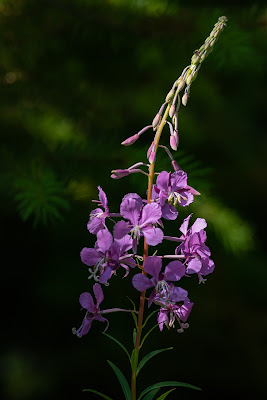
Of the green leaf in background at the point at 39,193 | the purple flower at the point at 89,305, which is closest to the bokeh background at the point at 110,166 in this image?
the green leaf in background at the point at 39,193

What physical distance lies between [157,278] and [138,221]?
72 millimetres

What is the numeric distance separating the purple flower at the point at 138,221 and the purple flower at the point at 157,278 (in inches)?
1.0

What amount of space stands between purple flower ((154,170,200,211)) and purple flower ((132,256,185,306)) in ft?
0.26

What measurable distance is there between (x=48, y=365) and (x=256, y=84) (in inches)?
46.8

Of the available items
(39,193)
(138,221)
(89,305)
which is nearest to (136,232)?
(138,221)

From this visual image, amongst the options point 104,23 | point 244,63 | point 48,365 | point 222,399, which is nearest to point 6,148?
point 104,23

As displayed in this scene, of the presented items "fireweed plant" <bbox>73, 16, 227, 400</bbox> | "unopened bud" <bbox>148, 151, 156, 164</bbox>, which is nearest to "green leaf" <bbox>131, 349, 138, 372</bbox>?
"fireweed plant" <bbox>73, 16, 227, 400</bbox>

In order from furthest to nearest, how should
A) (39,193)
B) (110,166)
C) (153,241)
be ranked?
(110,166) → (39,193) → (153,241)

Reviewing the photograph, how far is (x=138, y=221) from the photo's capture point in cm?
71

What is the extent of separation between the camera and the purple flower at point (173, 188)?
73 cm

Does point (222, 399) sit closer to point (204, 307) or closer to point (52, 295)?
point (204, 307)

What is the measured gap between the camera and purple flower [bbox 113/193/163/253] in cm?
69

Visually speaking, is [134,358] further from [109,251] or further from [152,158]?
[152,158]

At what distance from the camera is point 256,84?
209 centimetres
